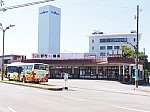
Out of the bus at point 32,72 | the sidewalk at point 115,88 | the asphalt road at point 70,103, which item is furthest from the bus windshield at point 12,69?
the asphalt road at point 70,103

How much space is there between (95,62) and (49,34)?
4216 inches

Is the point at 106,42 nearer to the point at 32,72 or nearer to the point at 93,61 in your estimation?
the point at 93,61

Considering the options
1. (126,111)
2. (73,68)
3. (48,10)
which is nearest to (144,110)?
(126,111)

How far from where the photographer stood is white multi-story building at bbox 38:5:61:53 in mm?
159125

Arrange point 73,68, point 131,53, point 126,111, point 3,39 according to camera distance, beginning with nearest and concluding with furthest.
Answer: point 126,111
point 3,39
point 73,68
point 131,53

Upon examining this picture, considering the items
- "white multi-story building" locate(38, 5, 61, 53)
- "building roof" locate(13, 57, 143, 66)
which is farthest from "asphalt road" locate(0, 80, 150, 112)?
"white multi-story building" locate(38, 5, 61, 53)

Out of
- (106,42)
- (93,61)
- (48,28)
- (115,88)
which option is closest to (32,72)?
(115,88)

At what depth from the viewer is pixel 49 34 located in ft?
528

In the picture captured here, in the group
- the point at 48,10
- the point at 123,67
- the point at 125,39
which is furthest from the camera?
the point at 48,10

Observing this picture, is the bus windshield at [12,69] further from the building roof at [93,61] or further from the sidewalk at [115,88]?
the building roof at [93,61]

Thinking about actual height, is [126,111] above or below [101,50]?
below

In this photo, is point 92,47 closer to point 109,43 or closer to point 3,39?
point 109,43

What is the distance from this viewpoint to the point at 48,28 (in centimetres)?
16075

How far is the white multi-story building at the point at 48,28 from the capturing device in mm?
159125
